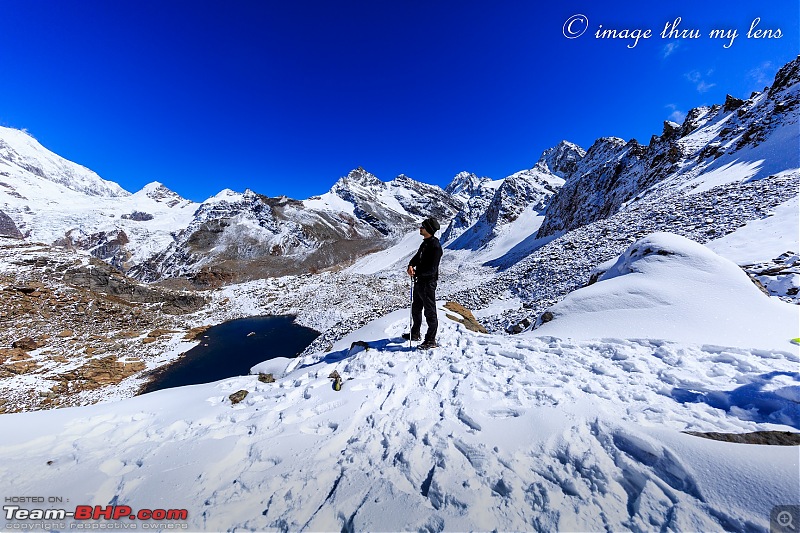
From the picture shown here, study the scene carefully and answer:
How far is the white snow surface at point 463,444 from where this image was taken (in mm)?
2443

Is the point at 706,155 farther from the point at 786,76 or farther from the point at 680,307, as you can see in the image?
the point at 680,307

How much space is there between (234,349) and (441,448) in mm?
30305

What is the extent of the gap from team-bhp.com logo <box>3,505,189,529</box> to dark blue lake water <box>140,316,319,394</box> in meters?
18.2

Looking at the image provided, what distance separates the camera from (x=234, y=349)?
91.8 ft

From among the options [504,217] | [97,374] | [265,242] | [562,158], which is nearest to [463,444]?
[97,374]

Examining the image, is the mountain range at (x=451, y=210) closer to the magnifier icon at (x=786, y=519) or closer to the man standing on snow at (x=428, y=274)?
the man standing on snow at (x=428, y=274)

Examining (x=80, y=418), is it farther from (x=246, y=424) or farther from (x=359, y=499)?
(x=359, y=499)

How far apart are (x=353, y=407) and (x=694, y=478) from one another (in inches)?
145

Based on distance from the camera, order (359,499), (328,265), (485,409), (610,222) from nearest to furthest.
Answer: (359,499) < (485,409) < (610,222) < (328,265)

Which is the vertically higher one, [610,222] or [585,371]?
[610,222]

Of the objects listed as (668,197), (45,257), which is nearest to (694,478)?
(668,197)

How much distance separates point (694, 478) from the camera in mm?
2438

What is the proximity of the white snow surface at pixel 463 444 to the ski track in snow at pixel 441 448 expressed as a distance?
2 cm

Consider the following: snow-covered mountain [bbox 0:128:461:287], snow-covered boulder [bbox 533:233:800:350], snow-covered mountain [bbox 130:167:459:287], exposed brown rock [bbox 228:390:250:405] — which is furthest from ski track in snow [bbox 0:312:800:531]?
snow-covered mountain [bbox 130:167:459:287]
